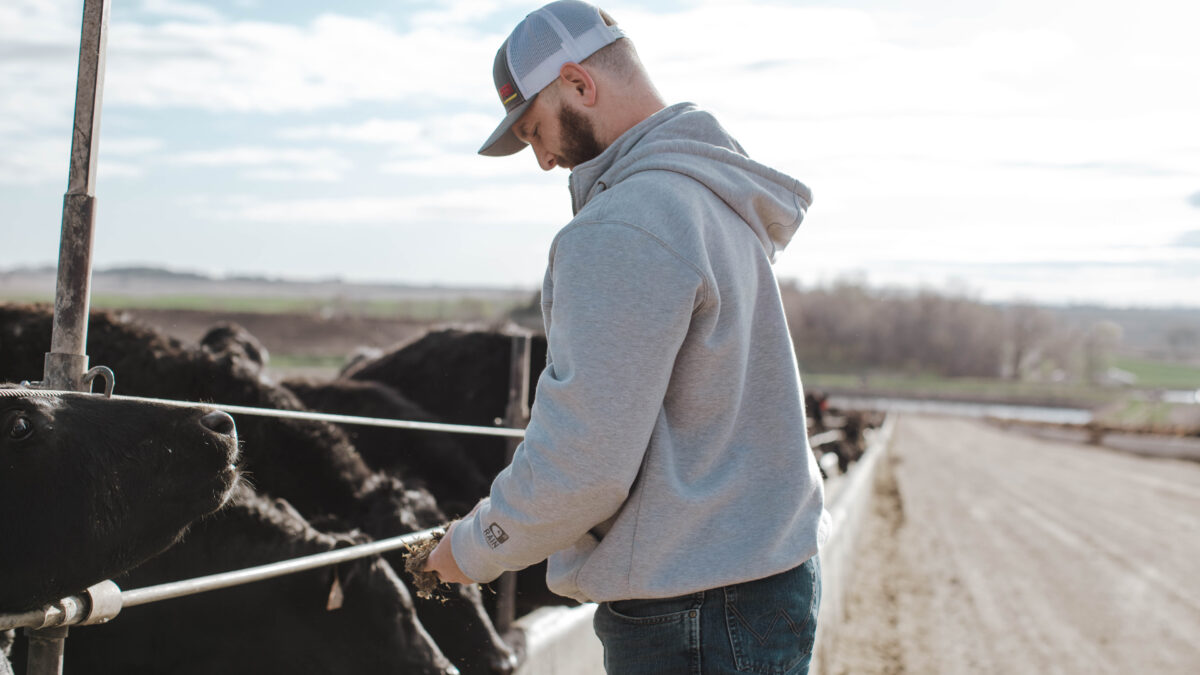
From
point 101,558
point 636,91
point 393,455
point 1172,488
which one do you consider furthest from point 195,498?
point 1172,488

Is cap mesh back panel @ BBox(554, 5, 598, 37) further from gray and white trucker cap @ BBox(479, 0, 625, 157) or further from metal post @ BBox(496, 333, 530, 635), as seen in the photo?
metal post @ BBox(496, 333, 530, 635)

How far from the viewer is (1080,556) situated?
14797mm

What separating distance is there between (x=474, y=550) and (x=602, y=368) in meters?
0.51

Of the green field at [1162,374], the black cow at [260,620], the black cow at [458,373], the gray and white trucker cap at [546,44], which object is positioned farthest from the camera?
the green field at [1162,374]

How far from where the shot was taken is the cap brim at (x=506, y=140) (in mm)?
2199

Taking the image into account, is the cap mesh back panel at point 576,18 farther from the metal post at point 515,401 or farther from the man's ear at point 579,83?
the metal post at point 515,401

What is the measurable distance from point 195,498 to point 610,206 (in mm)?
1431

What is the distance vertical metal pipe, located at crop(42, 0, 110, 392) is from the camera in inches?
92.0

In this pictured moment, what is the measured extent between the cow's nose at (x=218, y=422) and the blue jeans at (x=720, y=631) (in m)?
1.20

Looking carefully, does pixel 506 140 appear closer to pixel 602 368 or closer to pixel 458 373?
pixel 602 368

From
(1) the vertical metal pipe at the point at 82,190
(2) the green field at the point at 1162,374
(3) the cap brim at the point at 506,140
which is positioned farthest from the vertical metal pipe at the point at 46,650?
(2) the green field at the point at 1162,374

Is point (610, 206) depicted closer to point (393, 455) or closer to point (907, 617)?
point (393, 455)

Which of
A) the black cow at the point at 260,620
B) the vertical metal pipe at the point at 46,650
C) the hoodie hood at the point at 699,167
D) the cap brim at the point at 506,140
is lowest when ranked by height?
the black cow at the point at 260,620

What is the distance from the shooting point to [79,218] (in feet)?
7.77
